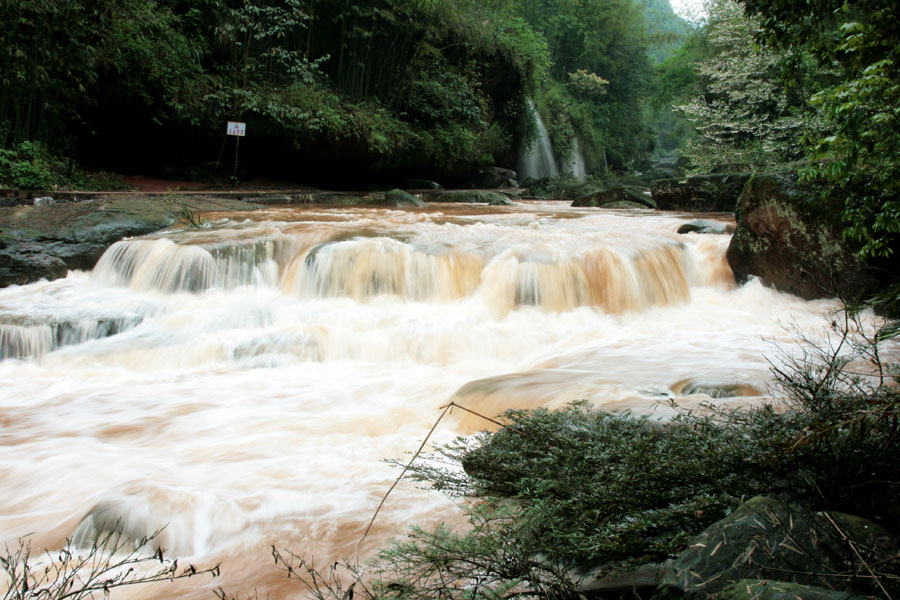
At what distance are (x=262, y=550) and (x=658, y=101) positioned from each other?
118 ft

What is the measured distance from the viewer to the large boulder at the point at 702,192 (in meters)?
13.2

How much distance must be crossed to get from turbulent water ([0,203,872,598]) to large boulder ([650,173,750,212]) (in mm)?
4824

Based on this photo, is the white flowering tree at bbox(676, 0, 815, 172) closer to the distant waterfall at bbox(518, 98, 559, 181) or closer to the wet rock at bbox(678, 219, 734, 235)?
the wet rock at bbox(678, 219, 734, 235)

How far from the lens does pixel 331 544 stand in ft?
8.05

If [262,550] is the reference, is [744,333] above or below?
above

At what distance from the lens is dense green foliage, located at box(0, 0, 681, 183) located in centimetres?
1149

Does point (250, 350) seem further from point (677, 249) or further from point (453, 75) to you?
point (453, 75)

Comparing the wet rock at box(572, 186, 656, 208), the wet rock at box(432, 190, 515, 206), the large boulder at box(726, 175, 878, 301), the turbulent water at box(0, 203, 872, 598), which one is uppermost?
the wet rock at box(572, 186, 656, 208)

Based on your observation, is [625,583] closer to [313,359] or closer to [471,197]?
[313,359]

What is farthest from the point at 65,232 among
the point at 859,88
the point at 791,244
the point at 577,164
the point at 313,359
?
the point at 577,164

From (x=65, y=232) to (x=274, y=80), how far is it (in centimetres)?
943

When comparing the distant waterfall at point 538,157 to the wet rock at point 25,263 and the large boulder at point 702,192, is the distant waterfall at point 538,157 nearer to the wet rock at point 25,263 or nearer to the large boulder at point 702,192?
the large boulder at point 702,192

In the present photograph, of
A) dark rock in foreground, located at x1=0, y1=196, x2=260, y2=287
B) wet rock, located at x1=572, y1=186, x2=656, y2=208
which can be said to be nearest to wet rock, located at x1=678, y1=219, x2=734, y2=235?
wet rock, located at x1=572, y1=186, x2=656, y2=208

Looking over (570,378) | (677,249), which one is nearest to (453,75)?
(677,249)
